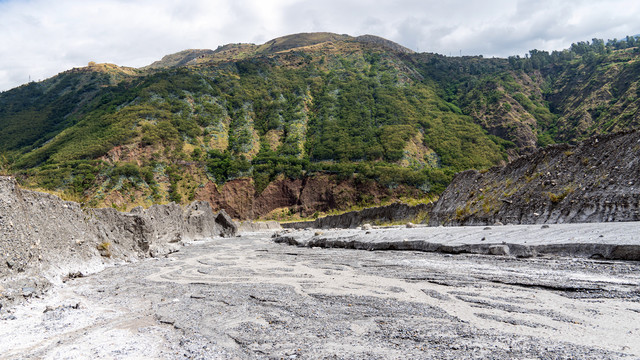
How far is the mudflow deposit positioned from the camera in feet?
15.5

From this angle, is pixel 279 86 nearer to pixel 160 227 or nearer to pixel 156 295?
pixel 160 227

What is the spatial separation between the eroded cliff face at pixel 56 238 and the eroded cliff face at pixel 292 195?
5037cm

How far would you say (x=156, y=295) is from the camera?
8.91 m

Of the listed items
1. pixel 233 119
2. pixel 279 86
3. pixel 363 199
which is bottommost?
pixel 363 199

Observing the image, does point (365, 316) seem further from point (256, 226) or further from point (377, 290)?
point (256, 226)

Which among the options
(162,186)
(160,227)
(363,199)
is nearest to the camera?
(160,227)

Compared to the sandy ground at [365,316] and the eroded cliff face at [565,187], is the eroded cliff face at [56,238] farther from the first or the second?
the eroded cliff face at [565,187]

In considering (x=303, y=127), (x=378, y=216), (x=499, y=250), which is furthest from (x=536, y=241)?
(x=303, y=127)

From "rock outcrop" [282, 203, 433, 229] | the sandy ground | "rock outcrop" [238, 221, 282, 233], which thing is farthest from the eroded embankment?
"rock outcrop" [238, 221, 282, 233]

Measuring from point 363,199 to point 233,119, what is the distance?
41.7 metres

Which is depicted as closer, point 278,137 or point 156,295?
point 156,295

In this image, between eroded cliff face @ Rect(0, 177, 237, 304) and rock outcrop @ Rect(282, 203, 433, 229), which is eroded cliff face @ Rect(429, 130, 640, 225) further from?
eroded cliff face @ Rect(0, 177, 237, 304)

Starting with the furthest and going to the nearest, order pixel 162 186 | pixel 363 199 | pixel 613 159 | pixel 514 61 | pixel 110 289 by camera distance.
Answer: pixel 514 61 < pixel 363 199 < pixel 162 186 < pixel 613 159 < pixel 110 289

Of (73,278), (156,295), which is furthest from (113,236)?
(156,295)
